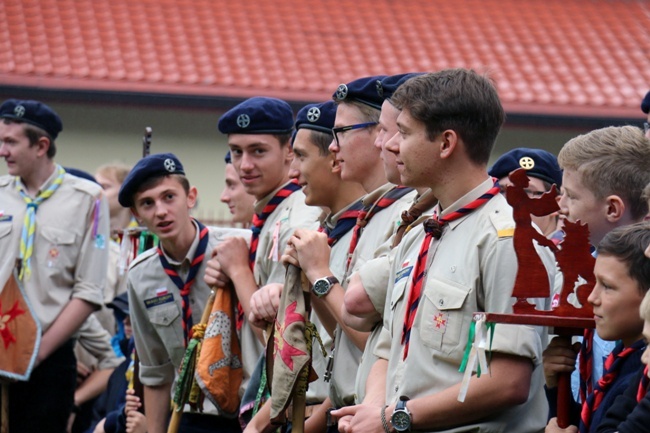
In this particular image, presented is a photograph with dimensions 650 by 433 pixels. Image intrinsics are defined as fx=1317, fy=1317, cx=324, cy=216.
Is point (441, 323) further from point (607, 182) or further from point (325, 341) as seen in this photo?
point (325, 341)

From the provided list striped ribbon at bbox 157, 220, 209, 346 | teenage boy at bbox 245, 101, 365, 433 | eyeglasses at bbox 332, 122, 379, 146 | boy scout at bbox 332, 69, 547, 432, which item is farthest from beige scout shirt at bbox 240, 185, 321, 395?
boy scout at bbox 332, 69, 547, 432

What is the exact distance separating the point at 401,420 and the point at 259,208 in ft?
8.11

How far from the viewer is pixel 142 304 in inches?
279

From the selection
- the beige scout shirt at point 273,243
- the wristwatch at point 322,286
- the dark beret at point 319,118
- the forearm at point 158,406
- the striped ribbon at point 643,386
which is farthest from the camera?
the forearm at point 158,406

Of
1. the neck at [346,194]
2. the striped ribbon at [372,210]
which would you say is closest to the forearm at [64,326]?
the neck at [346,194]

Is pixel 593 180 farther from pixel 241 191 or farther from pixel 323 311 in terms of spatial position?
pixel 241 191

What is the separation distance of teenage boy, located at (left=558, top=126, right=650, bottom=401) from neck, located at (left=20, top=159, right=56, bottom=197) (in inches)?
193

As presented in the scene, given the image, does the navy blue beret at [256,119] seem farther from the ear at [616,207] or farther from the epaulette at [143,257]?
the ear at [616,207]

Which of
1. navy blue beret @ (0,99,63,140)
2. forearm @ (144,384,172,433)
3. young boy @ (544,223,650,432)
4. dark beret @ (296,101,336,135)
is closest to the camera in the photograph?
young boy @ (544,223,650,432)

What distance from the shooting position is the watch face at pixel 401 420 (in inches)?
172

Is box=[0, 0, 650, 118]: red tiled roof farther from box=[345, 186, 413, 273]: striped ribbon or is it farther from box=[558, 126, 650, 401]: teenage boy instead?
box=[558, 126, 650, 401]: teenage boy

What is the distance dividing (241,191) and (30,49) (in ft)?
39.3

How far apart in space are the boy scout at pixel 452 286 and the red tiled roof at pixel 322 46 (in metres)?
13.3

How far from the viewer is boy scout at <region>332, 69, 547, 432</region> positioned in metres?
4.34
